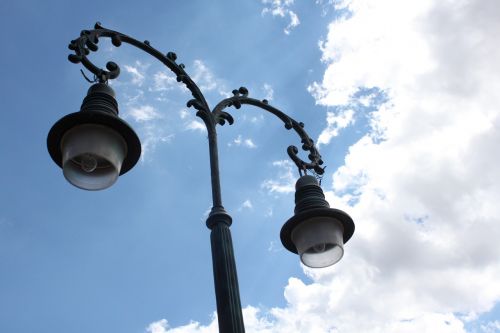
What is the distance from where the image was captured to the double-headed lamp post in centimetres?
420

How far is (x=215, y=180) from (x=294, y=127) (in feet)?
8.62

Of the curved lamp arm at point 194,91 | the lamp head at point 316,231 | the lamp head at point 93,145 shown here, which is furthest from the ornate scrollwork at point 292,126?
the lamp head at point 93,145

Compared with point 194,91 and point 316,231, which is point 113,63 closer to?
point 194,91

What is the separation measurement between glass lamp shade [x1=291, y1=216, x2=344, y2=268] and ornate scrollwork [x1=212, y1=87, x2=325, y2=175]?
4.42ft

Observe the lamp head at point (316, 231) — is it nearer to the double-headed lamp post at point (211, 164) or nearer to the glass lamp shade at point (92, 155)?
the double-headed lamp post at point (211, 164)

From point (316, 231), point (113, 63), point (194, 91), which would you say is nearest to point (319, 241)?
point (316, 231)

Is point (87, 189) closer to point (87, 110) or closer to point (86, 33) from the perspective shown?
point (87, 110)

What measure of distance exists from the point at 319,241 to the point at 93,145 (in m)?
2.41

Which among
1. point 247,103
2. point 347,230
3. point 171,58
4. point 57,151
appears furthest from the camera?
point 247,103

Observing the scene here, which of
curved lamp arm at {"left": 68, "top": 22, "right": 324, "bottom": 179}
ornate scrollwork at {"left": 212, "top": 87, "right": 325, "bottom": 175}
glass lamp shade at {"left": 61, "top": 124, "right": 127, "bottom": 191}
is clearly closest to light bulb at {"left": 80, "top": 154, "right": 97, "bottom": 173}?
glass lamp shade at {"left": 61, "top": 124, "right": 127, "bottom": 191}

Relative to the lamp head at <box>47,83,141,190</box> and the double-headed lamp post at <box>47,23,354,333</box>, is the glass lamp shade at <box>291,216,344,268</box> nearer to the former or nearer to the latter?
the double-headed lamp post at <box>47,23,354,333</box>

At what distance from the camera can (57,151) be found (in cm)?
446

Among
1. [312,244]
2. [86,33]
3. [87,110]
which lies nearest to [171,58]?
[86,33]

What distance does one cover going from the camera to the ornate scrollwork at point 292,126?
6.33m
